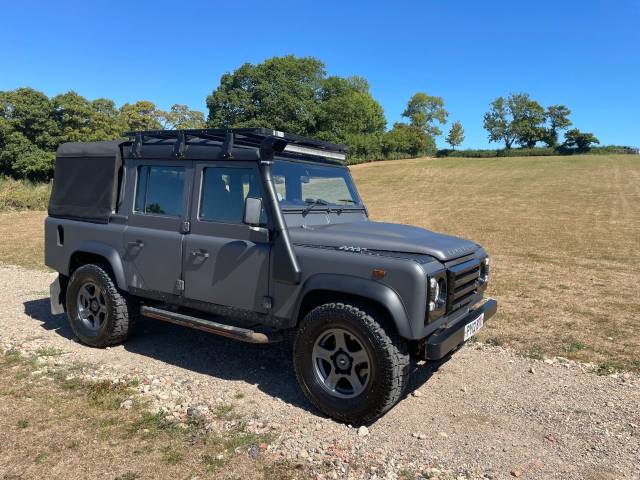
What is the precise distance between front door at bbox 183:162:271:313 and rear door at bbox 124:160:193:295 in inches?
6.1

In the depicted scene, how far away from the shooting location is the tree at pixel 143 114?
257 feet

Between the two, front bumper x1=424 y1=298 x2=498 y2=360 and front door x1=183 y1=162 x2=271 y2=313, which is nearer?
front bumper x1=424 y1=298 x2=498 y2=360

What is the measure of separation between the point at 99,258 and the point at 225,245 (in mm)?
2081

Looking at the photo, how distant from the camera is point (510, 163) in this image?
198ft

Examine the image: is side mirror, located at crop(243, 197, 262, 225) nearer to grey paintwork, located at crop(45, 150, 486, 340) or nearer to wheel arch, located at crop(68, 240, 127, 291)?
grey paintwork, located at crop(45, 150, 486, 340)

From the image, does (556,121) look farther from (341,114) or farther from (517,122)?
(341,114)

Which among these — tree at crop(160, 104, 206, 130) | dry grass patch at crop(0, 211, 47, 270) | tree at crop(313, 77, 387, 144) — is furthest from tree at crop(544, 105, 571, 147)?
dry grass patch at crop(0, 211, 47, 270)

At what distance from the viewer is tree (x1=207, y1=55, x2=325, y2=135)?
6112 centimetres

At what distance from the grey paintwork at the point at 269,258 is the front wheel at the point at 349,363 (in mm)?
192

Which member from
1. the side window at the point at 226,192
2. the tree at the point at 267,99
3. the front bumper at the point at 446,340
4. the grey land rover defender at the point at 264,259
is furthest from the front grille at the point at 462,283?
the tree at the point at 267,99

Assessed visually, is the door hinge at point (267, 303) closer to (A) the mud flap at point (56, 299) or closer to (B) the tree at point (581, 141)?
(A) the mud flap at point (56, 299)

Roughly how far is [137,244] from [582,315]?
21.5 ft

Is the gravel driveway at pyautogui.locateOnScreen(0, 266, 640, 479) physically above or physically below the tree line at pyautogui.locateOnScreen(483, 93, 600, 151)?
below

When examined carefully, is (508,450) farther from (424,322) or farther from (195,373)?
(195,373)
